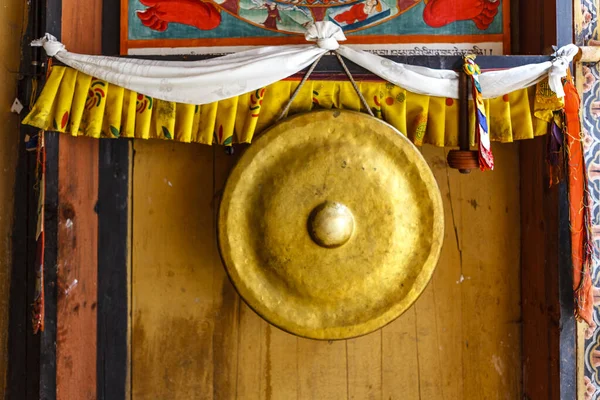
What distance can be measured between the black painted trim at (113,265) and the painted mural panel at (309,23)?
374 millimetres

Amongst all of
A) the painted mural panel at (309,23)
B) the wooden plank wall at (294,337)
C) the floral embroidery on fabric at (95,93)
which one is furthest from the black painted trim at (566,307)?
the floral embroidery on fabric at (95,93)

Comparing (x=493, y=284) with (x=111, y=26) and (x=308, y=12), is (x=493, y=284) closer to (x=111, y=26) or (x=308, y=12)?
(x=308, y=12)

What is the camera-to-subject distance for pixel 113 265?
180cm

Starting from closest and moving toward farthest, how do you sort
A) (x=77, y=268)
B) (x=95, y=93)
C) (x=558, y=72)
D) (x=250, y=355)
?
(x=558, y=72), (x=95, y=93), (x=77, y=268), (x=250, y=355)

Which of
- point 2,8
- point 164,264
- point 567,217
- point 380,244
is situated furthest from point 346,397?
point 2,8

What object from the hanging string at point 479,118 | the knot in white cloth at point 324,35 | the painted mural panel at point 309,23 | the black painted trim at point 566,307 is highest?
the painted mural panel at point 309,23

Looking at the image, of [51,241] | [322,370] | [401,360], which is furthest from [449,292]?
[51,241]

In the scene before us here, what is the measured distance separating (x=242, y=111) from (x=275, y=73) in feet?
0.48

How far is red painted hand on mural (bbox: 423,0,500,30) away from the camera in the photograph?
170 centimetres

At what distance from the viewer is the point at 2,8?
1.76 m

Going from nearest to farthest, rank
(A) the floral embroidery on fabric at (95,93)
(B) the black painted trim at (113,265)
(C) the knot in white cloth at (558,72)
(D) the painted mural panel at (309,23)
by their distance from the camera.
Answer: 1. (C) the knot in white cloth at (558,72)
2. (A) the floral embroidery on fabric at (95,93)
3. (D) the painted mural panel at (309,23)
4. (B) the black painted trim at (113,265)

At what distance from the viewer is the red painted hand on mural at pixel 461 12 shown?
1699 millimetres

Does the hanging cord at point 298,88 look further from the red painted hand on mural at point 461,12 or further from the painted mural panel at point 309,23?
the red painted hand on mural at point 461,12

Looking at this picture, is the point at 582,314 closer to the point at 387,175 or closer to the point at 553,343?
the point at 553,343
